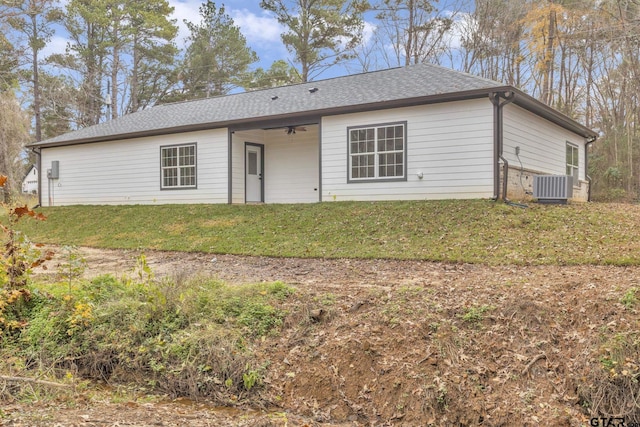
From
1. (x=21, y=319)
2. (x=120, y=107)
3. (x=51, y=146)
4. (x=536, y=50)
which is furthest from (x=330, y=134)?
(x=120, y=107)

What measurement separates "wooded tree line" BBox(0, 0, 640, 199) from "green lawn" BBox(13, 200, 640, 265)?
31.8 ft

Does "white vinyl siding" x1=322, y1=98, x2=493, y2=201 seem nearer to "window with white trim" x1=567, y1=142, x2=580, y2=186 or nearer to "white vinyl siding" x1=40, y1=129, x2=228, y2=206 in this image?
"white vinyl siding" x1=40, y1=129, x2=228, y2=206

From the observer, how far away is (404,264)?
730cm

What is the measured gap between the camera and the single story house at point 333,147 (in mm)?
10578

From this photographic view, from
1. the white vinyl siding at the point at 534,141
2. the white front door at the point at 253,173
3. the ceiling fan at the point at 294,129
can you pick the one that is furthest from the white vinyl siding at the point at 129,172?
the white vinyl siding at the point at 534,141

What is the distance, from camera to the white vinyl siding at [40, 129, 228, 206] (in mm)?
14008

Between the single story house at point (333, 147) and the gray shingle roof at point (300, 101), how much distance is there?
0.05 meters

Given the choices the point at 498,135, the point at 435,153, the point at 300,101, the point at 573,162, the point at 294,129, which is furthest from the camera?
the point at 573,162

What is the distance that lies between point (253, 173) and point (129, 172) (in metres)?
4.25

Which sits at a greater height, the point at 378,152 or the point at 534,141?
the point at 534,141

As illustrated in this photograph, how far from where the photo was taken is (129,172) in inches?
612

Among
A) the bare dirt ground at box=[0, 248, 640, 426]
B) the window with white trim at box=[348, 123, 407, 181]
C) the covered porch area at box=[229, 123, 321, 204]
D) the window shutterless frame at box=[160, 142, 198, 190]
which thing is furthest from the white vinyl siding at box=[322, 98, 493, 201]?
the bare dirt ground at box=[0, 248, 640, 426]

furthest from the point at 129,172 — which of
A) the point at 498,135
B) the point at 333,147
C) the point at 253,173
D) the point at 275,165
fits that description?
the point at 498,135

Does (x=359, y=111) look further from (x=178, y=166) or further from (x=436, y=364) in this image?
(x=436, y=364)
